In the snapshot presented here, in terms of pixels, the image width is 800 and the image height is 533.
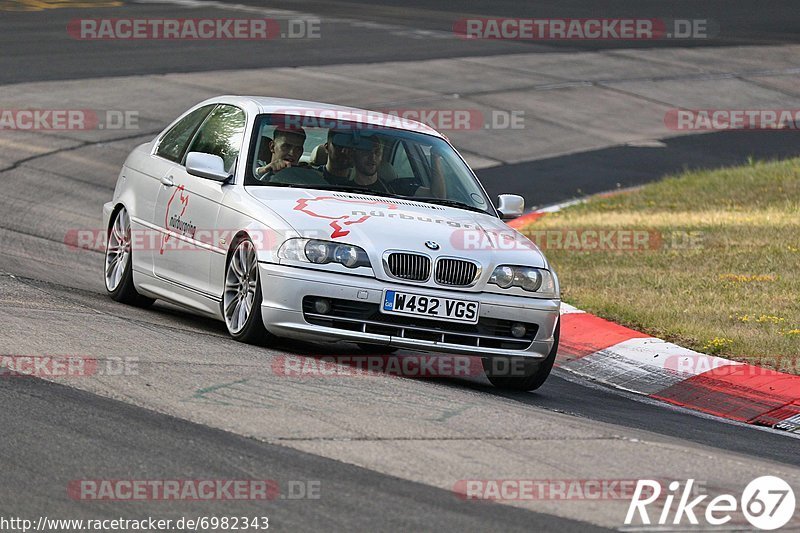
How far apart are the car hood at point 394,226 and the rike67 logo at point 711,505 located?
262 centimetres

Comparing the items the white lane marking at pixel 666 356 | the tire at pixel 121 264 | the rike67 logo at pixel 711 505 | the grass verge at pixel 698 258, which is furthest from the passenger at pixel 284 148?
the rike67 logo at pixel 711 505

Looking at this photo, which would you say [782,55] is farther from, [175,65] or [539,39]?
[175,65]

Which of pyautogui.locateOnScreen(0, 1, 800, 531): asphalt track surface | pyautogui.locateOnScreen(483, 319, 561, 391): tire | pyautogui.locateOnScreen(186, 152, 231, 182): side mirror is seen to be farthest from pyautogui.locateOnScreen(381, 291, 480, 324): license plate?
pyautogui.locateOnScreen(186, 152, 231, 182): side mirror

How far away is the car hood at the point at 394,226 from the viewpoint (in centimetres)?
816

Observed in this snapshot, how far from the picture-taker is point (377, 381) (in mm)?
7547

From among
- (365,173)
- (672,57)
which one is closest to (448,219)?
(365,173)

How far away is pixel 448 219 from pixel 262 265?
1.23m

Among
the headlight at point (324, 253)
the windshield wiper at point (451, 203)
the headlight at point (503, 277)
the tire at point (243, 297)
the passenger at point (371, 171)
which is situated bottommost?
the tire at point (243, 297)

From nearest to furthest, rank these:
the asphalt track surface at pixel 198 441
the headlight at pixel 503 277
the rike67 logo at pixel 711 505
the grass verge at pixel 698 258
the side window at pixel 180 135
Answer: the asphalt track surface at pixel 198 441 < the rike67 logo at pixel 711 505 < the headlight at pixel 503 277 < the side window at pixel 180 135 < the grass verge at pixel 698 258

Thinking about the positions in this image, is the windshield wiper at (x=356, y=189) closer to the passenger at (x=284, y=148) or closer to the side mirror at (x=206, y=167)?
the passenger at (x=284, y=148)

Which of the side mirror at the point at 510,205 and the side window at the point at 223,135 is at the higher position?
the side window at the point at 223,135

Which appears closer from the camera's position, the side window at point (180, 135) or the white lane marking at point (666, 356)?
the white lane marking at point (666, 356)

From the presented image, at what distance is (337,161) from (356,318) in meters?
1.45

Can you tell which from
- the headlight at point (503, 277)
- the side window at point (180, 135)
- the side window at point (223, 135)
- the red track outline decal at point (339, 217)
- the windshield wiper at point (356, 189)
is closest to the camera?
the red track outline decal at point (339, 217)
